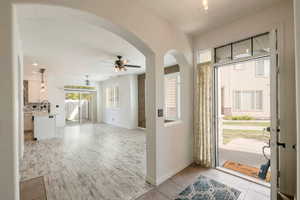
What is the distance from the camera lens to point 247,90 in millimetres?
8648

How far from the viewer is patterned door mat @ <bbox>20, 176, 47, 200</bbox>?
2.19 m

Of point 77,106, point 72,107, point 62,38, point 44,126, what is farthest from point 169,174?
point 72,107

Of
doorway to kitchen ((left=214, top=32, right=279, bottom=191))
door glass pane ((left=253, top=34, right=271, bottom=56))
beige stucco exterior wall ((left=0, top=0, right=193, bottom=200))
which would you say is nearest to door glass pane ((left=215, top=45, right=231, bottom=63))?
doorway to kitchen ((left=214, top=32, right=279, bottom=191))

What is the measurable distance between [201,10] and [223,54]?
40.4 inches

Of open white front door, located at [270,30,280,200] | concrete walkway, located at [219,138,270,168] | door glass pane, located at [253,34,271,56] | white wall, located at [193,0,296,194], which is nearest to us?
open white front door, located at [270,30,280,200]

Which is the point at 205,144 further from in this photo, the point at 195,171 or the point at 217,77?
the point at 217,77

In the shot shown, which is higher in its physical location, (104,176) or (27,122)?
(27,122)

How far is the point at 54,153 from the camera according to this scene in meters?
4.05

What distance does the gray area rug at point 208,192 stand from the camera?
2.18 m

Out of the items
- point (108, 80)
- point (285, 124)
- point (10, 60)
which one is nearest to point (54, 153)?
point (10, 60)

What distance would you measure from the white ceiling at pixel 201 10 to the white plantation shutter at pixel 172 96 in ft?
9.44

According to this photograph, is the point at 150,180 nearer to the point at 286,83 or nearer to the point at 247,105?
the point at 286,83

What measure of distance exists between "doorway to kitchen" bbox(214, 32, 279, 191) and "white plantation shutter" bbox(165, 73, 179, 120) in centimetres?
159

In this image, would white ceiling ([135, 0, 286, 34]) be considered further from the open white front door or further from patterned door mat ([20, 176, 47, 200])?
patterned door mat ([20, 176, 47, 200])
